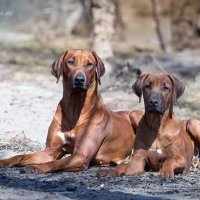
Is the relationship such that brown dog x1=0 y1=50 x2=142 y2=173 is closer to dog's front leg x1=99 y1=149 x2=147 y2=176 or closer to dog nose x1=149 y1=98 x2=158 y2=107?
dog's front leg x1=99 y1=149 x2=147 y2=176

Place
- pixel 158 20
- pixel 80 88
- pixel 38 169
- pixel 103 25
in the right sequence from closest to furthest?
pixel 38 169
pixel 80 88
pixel 103 25
pixel 158 20

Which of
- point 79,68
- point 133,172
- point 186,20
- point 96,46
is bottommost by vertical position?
point 133,172

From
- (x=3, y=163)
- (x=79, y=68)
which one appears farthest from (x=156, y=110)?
(x=3, y=163)

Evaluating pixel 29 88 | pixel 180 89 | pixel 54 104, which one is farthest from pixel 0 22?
pixel 180 89

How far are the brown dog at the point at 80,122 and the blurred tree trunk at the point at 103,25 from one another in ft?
28.6

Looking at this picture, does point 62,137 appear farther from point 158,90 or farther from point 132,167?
point 158,90

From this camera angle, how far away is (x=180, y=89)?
9586mm

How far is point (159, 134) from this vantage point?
9602 mm

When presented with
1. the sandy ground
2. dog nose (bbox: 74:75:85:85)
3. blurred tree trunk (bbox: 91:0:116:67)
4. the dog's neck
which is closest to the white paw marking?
the dog's neck

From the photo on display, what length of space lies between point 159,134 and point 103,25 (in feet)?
31.0

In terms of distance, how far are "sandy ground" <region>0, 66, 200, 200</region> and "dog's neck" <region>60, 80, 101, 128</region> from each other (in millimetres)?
692

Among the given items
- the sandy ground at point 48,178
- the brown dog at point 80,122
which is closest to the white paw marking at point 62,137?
the brown dog at point 80,122

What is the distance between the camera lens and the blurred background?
14.3m

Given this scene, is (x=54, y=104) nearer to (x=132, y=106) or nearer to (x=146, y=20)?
(x=132, y=106)
